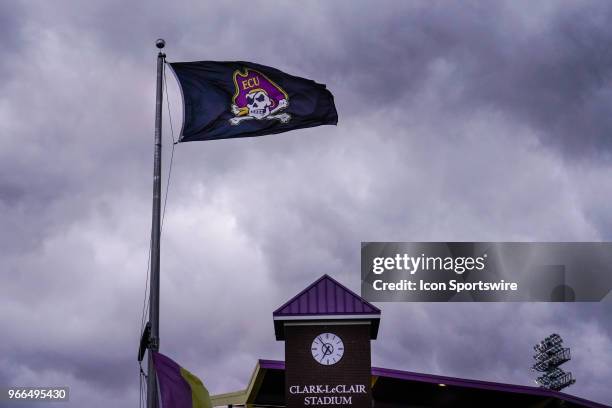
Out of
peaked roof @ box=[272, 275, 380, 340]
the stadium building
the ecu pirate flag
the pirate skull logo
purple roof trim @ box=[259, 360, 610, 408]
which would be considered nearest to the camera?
the ecu pirate flag

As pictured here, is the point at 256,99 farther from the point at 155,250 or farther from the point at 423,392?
the point at 423,392

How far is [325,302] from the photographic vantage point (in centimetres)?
2550

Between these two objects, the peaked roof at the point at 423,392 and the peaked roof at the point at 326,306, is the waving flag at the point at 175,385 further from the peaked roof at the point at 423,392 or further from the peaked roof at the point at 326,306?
the peaked roof at the point at 423,392

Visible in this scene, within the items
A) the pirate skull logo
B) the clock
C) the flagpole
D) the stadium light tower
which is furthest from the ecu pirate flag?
the stadium light tower

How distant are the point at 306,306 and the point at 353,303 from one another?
138cm

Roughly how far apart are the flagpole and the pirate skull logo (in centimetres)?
145

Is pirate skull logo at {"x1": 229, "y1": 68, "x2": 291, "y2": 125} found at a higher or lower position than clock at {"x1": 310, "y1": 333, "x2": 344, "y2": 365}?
higher

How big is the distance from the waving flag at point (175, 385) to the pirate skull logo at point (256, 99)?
186 inches

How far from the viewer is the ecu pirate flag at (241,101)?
1606 centimetres

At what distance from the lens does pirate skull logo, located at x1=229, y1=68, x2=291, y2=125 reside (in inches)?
642

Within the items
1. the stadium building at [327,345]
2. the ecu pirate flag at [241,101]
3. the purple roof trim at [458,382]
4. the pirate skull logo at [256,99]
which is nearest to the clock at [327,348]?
the stadium building at [327,345]

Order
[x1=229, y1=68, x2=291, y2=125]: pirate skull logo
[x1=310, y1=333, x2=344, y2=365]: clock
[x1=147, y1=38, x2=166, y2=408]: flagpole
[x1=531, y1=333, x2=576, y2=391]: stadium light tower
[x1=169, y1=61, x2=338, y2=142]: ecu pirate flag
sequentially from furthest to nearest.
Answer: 1. [x1=531, y1=333, x2=576, y2=391]: stadium light tower
2. [x1=310, y1=333, x2=344, y2=365]: clock
3. [x1=229, y1=68, x2=291, y2=125]: pirate skull logo
4. [x1=169, y1=61, x2=338, y2=142]: ecu pirate flag
5. [x1=147, y1=38, x2=166, y2=408]: flagpole

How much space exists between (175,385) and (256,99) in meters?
5.64

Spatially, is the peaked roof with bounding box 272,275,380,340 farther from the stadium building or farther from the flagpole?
the flagpole
